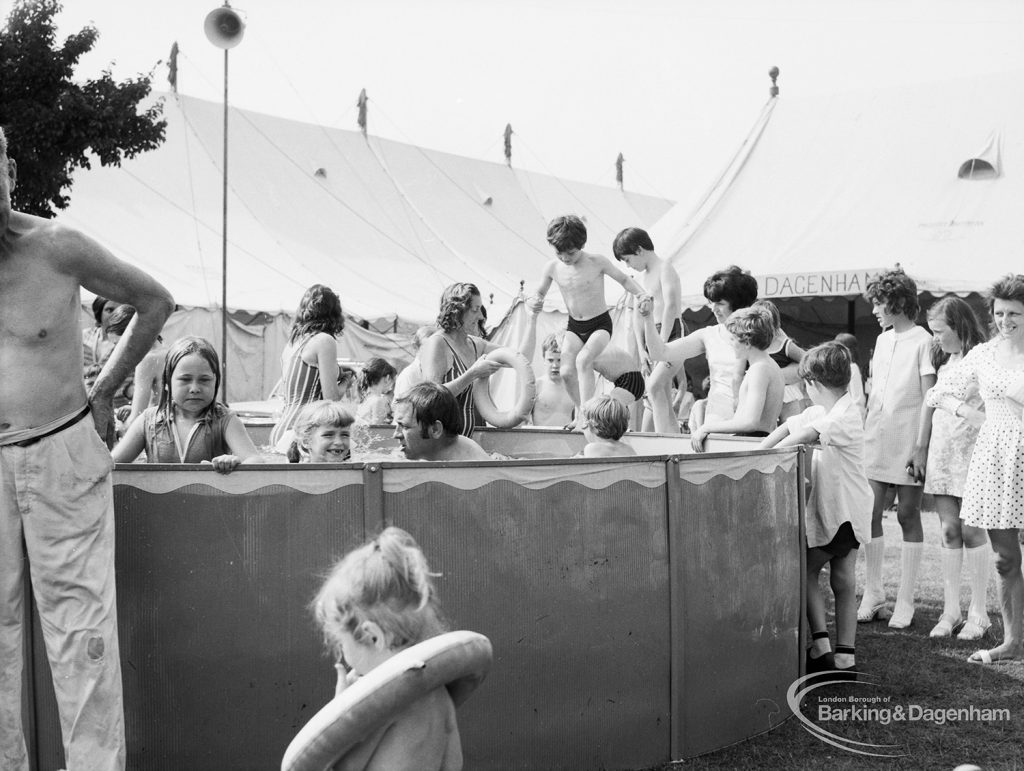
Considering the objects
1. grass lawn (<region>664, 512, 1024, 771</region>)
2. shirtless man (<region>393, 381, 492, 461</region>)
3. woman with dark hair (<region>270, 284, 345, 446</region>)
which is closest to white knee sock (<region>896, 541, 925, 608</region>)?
grass lawn (<region>664, 512, 1024, 771</region>)

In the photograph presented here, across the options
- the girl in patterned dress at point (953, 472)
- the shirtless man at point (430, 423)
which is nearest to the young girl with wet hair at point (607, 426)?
the shirtless man at point (430, 423)

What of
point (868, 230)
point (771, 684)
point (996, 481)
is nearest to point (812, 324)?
point (868, 230)

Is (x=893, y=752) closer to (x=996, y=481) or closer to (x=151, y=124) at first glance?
(x=996, y=481)

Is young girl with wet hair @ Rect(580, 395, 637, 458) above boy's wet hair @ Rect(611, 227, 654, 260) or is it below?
below

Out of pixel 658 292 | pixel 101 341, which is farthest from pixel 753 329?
pixel 101 341

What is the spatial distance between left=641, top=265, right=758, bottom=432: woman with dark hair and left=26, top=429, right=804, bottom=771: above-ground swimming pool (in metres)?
2.12

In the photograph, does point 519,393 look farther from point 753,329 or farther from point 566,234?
point 566,234

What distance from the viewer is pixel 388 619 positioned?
2.29 m

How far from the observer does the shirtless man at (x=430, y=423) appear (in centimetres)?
434

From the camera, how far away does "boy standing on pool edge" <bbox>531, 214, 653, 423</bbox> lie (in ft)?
25.6

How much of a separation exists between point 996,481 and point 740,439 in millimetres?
1218

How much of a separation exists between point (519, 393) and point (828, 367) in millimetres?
1725

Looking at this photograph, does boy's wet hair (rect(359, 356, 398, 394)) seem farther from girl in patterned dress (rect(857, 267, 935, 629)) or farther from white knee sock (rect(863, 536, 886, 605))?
white knee sock (rect(863, 536, 886, 605))

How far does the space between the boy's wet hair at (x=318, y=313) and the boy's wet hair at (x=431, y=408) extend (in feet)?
5.00
